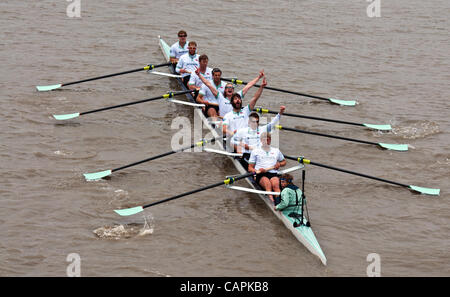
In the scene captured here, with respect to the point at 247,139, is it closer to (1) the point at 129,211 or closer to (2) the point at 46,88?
(1) the point at 129,211

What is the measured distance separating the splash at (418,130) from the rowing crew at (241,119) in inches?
170

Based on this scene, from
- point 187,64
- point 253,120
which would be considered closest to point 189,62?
point 187,64

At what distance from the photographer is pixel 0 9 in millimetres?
24938

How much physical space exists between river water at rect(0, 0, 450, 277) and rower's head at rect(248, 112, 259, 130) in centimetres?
153

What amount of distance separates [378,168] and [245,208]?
380 centimetres

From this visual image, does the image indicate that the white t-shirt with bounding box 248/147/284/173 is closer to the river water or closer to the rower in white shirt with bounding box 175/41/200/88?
the river water

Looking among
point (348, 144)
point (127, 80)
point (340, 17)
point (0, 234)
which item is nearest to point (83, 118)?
point (127, 80)

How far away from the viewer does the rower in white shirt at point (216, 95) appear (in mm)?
15219

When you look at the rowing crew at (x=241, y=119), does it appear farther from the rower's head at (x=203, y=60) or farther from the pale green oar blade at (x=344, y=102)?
the pale green oar blade at (x=344, y=102)

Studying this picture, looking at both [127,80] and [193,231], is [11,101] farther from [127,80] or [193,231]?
[193,231]

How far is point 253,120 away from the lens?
13430mm
